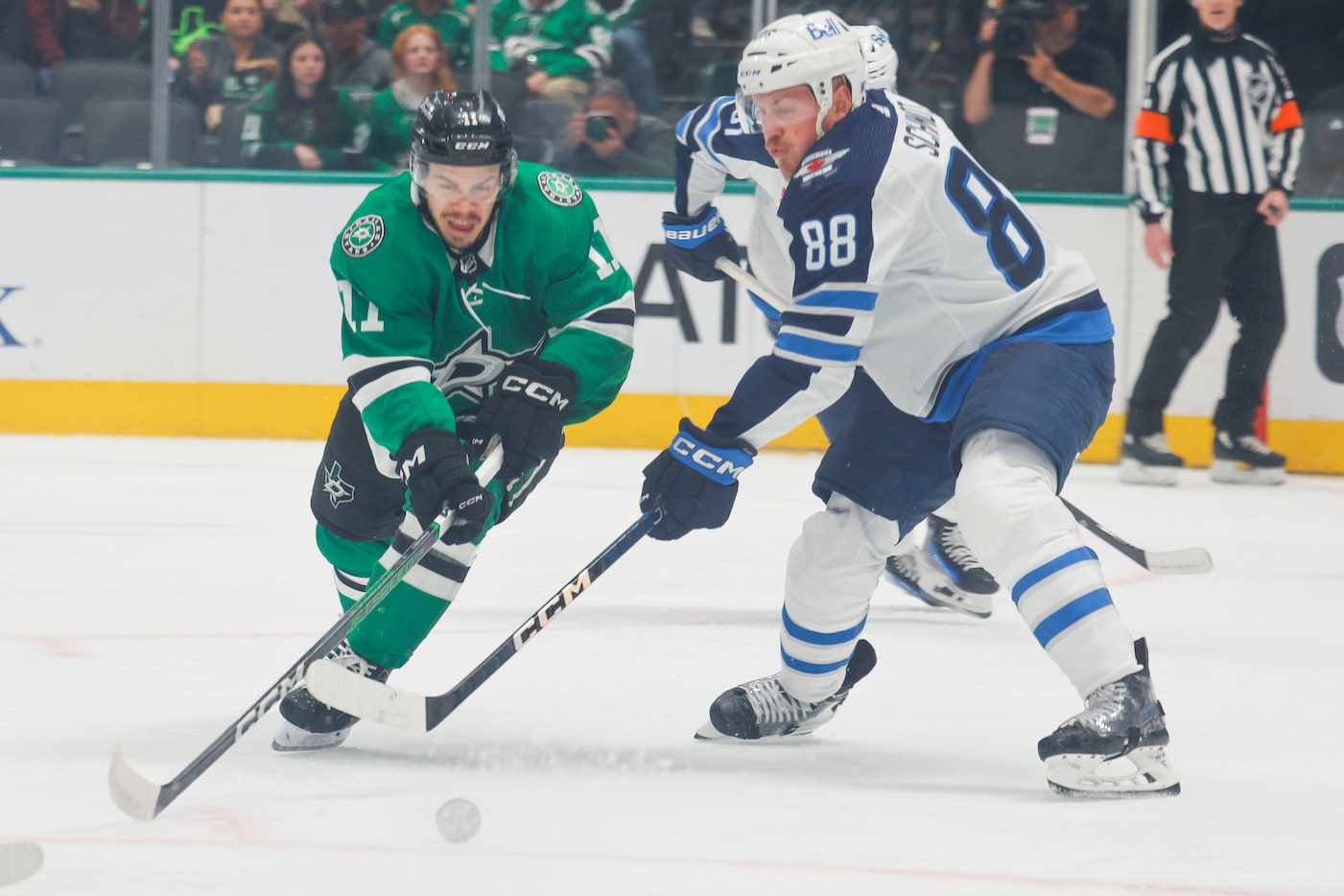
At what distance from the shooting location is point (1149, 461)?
550 centimetres

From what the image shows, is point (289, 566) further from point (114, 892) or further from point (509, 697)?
point (114, 892)

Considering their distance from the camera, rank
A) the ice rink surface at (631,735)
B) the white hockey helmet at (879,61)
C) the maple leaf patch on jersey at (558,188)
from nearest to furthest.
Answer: the ice rink surface at (631,735), the maple leaf patch on jersey at (558,188), the white hockey helmet at (879,61)

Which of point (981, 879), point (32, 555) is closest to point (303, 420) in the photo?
point (32, 555)

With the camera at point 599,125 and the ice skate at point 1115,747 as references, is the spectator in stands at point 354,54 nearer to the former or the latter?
the camera at point 599,125

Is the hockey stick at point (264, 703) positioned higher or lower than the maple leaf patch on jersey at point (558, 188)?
lower

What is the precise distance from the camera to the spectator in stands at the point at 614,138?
239 inches

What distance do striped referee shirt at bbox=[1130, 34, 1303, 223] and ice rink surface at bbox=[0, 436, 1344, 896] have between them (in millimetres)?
1325

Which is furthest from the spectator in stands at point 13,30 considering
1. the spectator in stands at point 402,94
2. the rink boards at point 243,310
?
the spectator in stands at point 402,94

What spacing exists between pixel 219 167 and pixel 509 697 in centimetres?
364

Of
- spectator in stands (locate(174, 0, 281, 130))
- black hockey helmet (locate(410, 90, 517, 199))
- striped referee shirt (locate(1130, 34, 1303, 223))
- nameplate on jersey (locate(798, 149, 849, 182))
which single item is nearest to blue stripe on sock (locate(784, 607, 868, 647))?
nameplate on jersey (locate(798, 149, 849, 182))

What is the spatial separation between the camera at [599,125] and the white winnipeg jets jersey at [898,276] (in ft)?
12.0

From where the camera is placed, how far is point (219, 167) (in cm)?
601

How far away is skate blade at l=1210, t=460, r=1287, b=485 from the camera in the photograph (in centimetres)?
555

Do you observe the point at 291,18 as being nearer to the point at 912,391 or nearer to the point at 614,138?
the point at 614,138
